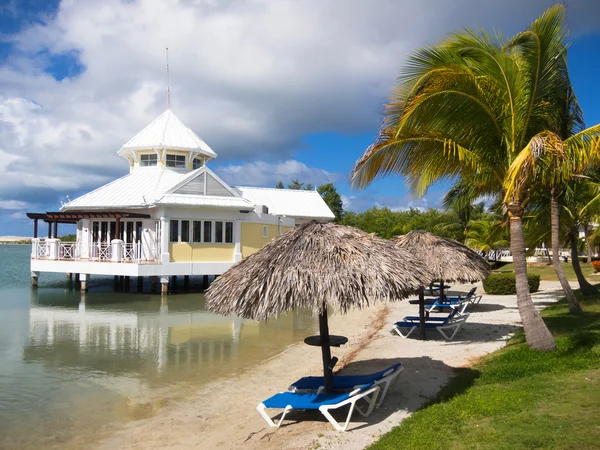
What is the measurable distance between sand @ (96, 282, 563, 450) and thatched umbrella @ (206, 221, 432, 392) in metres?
1.04

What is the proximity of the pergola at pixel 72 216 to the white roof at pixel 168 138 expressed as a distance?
563 centimetres

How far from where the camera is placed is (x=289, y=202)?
1550 inches

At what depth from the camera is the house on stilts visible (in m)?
26.1

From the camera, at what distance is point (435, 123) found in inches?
411

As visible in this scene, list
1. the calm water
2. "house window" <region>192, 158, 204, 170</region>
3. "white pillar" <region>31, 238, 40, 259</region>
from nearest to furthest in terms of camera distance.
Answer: the calm water
"white pillar" <region>31, 238, 40, 259</region>
"house window" <region>192, 158, 204, 170</region>

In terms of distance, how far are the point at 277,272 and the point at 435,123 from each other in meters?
5.13

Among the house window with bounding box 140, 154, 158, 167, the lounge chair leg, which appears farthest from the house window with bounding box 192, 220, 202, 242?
the lounge chair leg

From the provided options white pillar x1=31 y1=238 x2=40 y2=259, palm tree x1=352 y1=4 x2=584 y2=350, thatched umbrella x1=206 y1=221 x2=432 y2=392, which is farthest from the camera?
white pillar x1=31 y1=238 x2=40 y2=259

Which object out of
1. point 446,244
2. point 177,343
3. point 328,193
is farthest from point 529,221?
point 328,193

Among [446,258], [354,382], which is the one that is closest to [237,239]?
[446,258]

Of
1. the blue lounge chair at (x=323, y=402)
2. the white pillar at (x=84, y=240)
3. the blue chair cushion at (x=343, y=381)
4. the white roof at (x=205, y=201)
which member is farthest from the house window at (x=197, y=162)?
the blue lounge chair at (x=323, y=402)

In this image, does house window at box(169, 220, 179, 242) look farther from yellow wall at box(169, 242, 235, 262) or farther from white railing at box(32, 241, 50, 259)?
white railing at box(32, 241, 50, 259)

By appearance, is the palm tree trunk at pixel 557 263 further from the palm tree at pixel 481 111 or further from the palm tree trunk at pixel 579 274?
the palm tree at pixel 481 111

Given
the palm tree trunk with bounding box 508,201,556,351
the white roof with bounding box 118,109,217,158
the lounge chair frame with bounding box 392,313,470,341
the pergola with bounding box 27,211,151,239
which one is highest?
the white roof with bounding box 118,109,217,158
